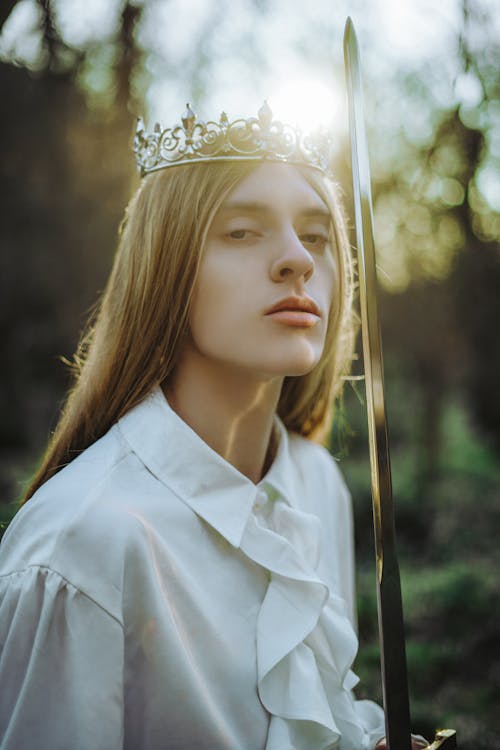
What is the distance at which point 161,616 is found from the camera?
4.17 feet

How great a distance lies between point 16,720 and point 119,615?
9.5 inches

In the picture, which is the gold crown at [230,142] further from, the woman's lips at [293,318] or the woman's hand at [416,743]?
the woman's hand at [416,743]

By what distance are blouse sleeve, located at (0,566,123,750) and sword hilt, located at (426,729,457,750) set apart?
0.58 meters

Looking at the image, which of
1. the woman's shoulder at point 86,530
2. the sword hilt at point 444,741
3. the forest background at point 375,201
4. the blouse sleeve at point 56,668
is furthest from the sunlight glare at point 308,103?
the sword hilt at point 444,741

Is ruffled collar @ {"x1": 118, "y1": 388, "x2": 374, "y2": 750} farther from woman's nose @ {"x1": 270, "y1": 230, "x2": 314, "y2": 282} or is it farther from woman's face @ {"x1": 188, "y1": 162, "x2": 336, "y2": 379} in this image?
woman's nose @ {"x1": 270, "y1": 230, "x2": 314, "y2": 282}

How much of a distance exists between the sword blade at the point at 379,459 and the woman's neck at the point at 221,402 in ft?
1.64

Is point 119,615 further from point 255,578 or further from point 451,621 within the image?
point 451,621

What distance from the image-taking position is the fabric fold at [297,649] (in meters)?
1.35

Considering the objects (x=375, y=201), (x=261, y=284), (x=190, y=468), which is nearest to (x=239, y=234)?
(x=261, y=284)

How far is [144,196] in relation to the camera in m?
1.67

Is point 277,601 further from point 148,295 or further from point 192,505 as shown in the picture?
point 148,295

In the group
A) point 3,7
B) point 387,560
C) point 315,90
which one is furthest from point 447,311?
point 387,560

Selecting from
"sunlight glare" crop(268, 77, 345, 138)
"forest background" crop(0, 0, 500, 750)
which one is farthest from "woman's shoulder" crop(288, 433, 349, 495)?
"sunlight glare" crop(268, 77, 345, 138)

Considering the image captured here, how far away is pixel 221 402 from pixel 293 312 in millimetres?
301
